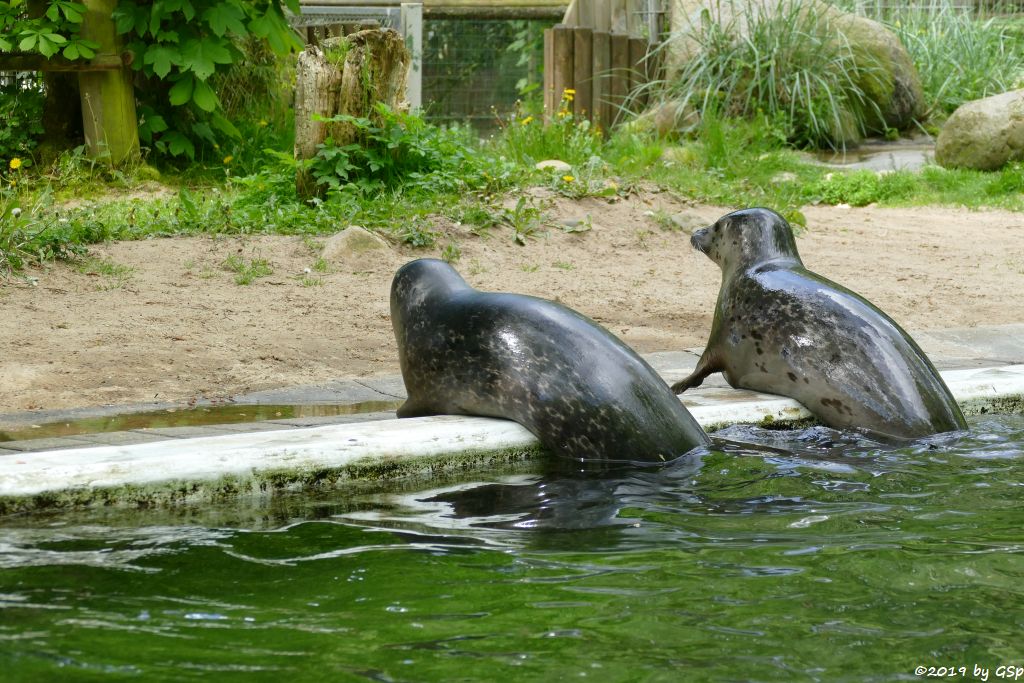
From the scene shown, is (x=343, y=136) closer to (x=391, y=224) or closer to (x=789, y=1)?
(x=391, y=224)

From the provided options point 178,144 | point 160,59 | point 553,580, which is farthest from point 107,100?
point 553,580

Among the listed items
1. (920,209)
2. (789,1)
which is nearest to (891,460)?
(920,209)

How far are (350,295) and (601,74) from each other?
28.5 feet

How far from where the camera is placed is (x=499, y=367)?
13.1 ft

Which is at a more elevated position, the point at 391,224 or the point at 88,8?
the point at 88,8

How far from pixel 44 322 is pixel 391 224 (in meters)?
2.66

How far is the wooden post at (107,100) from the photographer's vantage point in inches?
400

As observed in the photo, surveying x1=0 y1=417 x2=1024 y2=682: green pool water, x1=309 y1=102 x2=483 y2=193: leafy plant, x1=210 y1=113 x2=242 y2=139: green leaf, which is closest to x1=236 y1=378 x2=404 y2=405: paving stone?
x1=0 y1=417 x2=1024 y2=682: green pool water

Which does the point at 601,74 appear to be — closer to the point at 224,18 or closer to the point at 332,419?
the point at 224,18

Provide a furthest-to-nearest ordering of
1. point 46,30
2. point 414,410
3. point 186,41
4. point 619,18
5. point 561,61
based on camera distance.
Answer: point 619,18
point 561,61
point 186,41
point 46,30
point 414,410

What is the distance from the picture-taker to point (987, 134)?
12.6 meters

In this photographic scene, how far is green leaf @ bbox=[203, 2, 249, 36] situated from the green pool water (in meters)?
7.31

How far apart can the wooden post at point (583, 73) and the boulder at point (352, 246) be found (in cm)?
734

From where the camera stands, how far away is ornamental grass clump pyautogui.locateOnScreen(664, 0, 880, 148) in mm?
13883
